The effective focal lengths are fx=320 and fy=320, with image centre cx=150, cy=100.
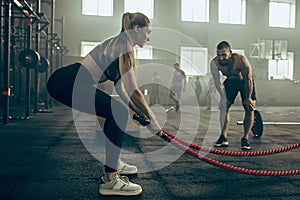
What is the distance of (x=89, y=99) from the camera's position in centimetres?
206

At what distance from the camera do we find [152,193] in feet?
7.25

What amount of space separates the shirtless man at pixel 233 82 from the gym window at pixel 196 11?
12.4 m

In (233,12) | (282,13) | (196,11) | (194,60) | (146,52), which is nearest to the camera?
(146,52)

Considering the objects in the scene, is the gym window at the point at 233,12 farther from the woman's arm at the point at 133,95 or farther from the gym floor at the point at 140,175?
the woman's arm at the point at 133,95

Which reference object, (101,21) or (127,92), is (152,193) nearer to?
(127,92)

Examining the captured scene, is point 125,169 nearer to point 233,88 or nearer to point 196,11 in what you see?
point 233,88

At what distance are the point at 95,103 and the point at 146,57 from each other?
12857 mm

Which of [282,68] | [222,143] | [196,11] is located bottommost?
[222,143]

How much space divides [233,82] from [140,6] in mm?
12075

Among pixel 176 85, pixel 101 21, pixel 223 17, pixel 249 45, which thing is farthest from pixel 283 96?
pixel 101 21

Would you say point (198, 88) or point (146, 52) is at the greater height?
point (146, 52)

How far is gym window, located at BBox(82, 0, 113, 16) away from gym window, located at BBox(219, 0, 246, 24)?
5678 mm

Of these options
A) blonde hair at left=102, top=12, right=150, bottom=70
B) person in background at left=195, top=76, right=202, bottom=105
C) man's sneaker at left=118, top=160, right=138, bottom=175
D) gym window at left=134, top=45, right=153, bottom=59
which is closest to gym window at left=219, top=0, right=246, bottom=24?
gym window at left=134, top=45, right=153, bottom=59

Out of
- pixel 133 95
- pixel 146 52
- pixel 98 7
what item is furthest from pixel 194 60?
pixel 133 95
